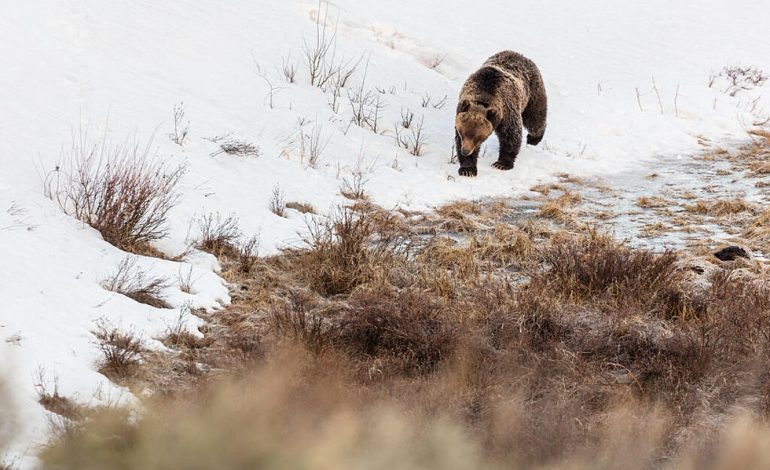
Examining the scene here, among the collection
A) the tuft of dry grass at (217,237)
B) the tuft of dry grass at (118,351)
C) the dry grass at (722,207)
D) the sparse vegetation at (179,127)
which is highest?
the dry grass at (722,207)

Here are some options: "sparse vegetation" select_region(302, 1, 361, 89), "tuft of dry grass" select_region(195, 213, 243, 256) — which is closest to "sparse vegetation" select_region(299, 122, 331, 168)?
"sparse vegetation" select_region(302, 1, 361, 89)

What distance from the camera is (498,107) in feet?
30.3

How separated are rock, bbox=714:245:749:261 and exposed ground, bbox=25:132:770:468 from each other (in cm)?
7

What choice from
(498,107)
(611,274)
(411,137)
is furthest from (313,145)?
(611,274)

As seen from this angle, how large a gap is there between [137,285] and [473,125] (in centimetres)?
523

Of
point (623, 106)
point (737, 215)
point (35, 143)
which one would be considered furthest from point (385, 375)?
point (623, 106)

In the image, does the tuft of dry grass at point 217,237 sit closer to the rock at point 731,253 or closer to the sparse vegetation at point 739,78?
the rock at point 731,253

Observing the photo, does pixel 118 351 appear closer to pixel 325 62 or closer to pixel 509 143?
pixel 509 143

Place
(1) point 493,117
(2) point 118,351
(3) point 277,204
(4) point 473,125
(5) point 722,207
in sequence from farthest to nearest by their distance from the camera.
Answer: (1) point 493,117, (4) point 473,125, (5) point 722,207, (3) point 277,204, (2) point 118,351

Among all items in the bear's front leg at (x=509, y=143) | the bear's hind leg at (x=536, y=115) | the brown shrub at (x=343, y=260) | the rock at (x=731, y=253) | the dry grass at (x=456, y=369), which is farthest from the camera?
the bear's hind leg at (x=536, y=115)

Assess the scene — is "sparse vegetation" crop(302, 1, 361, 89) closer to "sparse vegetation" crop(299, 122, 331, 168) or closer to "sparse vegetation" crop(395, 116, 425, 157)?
"sparse vegetation" crop(395, 116, 425, 157)

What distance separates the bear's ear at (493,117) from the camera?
29.9 feet

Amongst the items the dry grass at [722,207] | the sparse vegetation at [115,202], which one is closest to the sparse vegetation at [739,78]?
the dry grass at [722,207]

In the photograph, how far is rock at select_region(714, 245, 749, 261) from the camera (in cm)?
630
